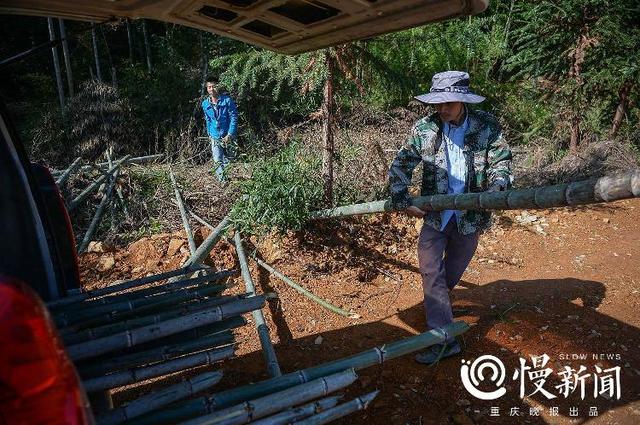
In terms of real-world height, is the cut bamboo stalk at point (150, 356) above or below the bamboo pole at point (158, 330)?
below

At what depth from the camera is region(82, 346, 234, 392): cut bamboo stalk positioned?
1.44 m

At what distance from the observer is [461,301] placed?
4.03 meters

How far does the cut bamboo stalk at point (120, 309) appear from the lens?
1746 mm

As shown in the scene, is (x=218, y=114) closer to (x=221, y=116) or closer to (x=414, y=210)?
(x=221, y=116)

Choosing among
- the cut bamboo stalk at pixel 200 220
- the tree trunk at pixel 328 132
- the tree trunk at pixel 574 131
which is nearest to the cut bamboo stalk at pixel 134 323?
the tree trunk at pixel 328 132

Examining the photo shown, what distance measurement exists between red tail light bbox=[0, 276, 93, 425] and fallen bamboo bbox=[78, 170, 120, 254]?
4.61 meters

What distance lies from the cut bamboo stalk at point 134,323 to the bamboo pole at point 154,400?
26 cm

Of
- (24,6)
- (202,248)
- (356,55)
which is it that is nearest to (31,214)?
(24,6)

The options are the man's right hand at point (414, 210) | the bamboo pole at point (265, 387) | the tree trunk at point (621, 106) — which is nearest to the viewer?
the bamboo pole at point (265, 387)

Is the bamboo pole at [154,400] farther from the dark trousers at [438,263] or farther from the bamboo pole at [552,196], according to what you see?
the dark trousers at [438,263]

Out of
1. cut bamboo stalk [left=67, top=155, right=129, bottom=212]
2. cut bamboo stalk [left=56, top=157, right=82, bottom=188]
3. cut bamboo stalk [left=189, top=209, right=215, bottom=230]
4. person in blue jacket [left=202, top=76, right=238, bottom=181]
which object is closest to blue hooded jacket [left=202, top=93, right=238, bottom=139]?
person in blue jacket [left=202, top=76, right=238, bottom=181]

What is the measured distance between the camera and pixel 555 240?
5250 mm

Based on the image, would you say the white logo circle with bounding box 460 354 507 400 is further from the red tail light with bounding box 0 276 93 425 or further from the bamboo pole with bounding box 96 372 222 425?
the red tail light with bounding box 0 276 93 425

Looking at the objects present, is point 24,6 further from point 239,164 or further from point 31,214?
point 239,164
